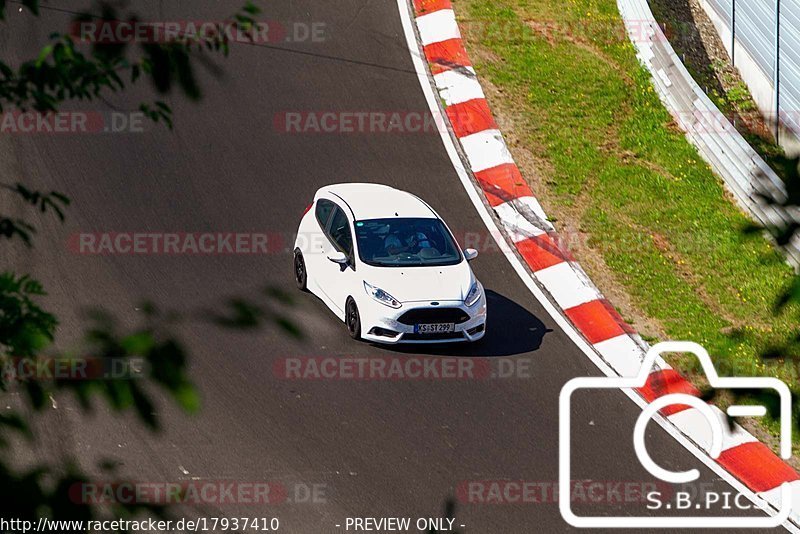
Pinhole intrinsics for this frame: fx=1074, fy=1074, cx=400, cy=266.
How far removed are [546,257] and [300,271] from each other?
3245 millimetres

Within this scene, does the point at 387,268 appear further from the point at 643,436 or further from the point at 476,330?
the point at 643,436

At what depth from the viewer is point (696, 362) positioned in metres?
12.9

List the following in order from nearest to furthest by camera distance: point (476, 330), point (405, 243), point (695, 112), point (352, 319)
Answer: point (476, 330) → point (352, 319) → point (405, 243) → point (695, 112)

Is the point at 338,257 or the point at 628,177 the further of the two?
the point at 628,177

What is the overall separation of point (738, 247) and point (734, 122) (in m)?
2.77

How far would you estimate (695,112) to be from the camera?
1588 cm

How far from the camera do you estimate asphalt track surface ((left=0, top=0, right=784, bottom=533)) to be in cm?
1084

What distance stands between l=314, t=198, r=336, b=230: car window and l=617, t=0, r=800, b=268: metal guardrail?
18.0ft

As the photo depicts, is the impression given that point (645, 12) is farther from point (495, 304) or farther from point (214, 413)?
point (214, 413)

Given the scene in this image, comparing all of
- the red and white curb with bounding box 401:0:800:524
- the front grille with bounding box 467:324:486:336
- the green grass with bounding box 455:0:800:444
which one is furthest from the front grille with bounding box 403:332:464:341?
the green grass with bounding box 455:0:800:444

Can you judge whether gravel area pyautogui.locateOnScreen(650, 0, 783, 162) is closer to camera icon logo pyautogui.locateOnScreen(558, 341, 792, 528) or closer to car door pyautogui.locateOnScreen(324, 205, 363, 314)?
camera icon logo pyautogui.locateOnScreen(558, 341, 792, 528)

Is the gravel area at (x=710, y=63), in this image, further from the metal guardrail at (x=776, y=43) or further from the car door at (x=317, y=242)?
the car door at (x=317, y=242)

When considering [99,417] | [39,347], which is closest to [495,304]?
[99,417]

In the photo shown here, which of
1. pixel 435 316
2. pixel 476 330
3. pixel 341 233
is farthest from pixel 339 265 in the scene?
pixel 476 330
